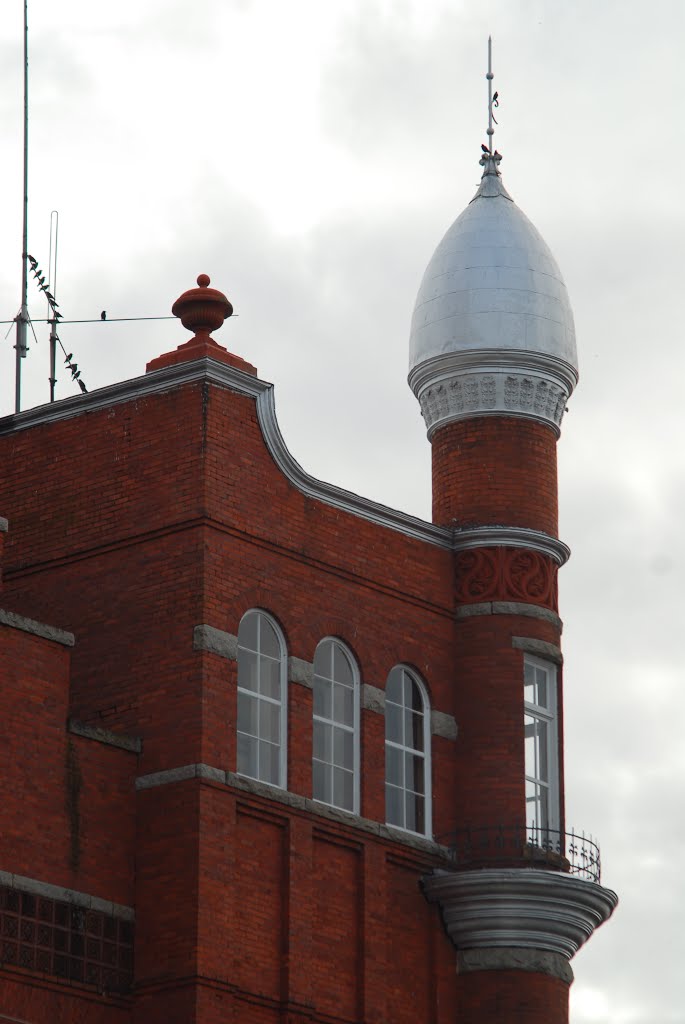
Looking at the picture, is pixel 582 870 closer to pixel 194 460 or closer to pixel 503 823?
pixel 503 823

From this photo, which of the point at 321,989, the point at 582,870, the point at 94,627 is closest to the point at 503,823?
the point at 582,870

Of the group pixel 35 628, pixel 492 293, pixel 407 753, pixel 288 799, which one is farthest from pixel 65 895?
pixel 492 293

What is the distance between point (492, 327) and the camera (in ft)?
126

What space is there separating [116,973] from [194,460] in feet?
20.9

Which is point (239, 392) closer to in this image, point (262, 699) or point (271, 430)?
point (271, 430)

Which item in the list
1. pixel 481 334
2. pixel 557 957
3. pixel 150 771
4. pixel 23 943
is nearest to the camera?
pixel 23 943

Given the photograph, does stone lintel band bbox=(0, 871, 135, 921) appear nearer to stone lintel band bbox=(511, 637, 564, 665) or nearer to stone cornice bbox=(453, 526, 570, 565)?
stone lintel band bbox=(511, 637, 564, 665)

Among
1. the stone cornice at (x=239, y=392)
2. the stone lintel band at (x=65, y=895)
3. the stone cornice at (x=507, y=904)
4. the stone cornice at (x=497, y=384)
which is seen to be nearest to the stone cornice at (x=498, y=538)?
the stone cornice at (x=239, y=392)

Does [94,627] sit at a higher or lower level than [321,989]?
higher

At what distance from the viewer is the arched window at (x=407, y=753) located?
36.0m

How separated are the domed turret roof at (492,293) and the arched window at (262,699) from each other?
590cm

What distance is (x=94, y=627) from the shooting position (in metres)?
34.6

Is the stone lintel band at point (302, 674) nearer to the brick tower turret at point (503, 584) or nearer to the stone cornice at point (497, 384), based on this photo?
the brick tower turret at point (503, 584)

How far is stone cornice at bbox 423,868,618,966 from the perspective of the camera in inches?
1390
